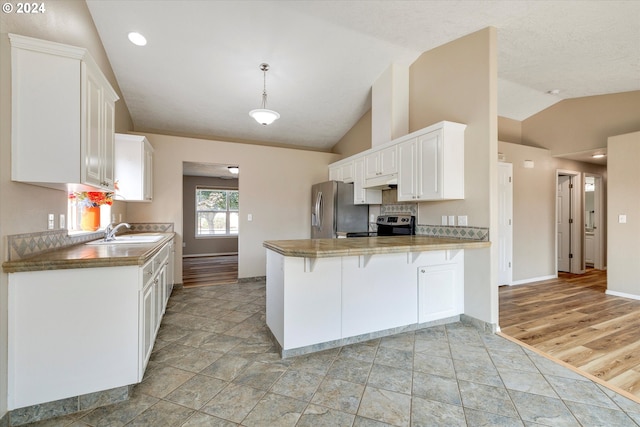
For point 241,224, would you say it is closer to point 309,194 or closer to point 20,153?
point 309,194

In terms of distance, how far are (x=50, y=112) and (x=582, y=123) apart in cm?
700

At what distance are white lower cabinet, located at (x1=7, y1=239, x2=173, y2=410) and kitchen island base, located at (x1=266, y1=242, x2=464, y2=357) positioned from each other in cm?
105

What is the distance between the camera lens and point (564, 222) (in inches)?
229

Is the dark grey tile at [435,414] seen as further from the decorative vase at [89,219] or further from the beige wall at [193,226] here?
the beige wall at [193,226]

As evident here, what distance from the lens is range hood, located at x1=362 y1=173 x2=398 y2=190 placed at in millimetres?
3717

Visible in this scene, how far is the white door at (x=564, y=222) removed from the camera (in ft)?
18.9

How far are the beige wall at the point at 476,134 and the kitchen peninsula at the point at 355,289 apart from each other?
20 centimetres

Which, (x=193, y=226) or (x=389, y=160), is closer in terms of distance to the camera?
(x=389, y=160)

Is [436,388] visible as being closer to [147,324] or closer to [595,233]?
[147,324]

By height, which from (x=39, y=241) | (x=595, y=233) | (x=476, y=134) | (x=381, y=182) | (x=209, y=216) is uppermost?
(x=476, y=134)

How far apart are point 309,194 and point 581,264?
18.9 feet

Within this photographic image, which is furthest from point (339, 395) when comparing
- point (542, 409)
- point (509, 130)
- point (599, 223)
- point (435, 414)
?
point (599, 223)

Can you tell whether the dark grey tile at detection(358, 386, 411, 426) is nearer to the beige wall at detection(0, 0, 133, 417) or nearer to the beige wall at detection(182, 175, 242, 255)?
the beige wall at detection(0, 0, 133, 417)

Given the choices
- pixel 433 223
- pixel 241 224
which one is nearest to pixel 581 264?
pixel 433 223
